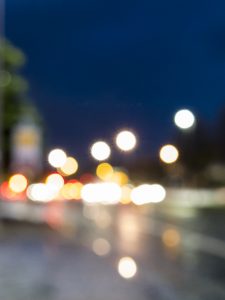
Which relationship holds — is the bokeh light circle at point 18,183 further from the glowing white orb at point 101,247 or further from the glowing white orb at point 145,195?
the glowing white orb at point 101,247

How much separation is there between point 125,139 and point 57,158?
40.2ft

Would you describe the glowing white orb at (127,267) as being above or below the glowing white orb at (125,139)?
below

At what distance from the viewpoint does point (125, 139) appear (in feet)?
105

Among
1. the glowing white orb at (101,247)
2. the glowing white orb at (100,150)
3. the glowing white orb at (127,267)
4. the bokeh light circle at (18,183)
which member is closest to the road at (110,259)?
the glowing white orb at (101,247)

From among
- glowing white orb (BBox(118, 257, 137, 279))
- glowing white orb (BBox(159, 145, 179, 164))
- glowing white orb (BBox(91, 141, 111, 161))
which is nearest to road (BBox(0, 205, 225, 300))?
glowing white orb (BBox(118, 257, 137, 279))

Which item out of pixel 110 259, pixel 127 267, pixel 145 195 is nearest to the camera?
pixel 127 267

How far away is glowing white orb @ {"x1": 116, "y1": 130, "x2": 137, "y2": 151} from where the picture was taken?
31578 mm

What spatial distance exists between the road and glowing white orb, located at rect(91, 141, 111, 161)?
3.83m

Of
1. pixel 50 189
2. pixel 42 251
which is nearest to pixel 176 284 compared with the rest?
pixel 42 251

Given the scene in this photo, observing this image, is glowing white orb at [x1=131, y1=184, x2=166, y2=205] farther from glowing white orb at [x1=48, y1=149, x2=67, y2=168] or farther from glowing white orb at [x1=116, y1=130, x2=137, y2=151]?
glowing white orb at [x1=116, y1=130, x2=137, y2=151]

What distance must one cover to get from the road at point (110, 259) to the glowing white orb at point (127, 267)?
111 mm

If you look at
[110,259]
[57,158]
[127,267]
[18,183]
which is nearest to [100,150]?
[18,183]

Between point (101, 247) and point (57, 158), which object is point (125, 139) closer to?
point (57, 158)

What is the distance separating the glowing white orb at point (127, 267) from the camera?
1269 cm
